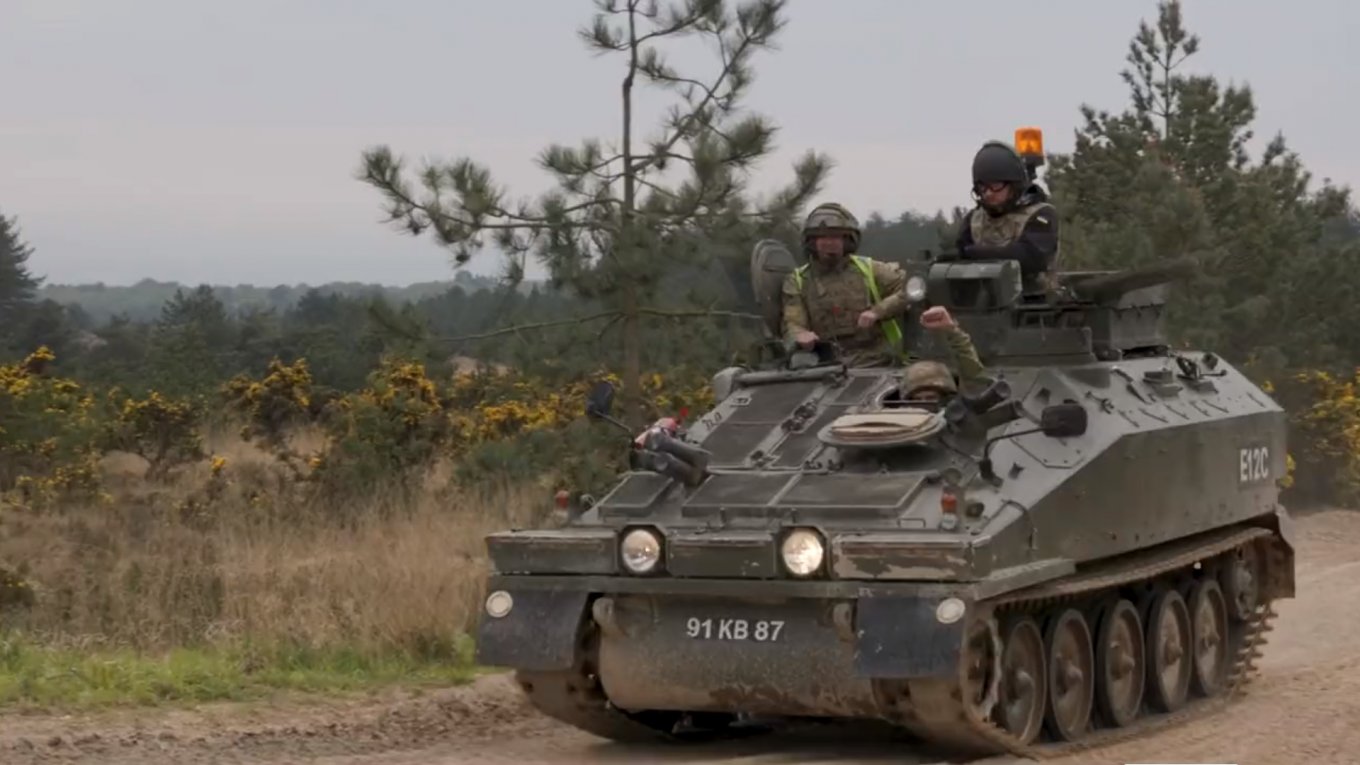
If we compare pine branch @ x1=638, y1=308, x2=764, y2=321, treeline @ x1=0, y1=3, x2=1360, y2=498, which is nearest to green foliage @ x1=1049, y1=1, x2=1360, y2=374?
treeline @ x1=0, y1=3, x2=1360, y2=498

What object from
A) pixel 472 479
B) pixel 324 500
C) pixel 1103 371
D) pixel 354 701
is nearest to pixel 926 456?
pixel 1103 371

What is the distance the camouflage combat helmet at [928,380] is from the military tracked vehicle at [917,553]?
95mm

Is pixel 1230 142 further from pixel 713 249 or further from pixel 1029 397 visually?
pixel 1029 397

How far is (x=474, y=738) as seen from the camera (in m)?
10.3

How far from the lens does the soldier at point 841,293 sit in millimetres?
11531

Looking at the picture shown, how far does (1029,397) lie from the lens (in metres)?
10.7

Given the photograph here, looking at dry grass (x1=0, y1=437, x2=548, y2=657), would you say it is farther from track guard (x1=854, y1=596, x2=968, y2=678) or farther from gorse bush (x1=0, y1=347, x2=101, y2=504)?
track guard (x1=854, y1=596, x2=968, y2=678)

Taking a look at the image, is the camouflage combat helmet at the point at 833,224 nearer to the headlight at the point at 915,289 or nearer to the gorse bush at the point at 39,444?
the headlight at the point at 915,289

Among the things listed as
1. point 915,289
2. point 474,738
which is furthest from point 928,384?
point 474,738

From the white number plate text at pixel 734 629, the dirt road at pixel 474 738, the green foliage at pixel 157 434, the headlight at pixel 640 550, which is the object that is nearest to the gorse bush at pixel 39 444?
the green foliage at pixel 157 434

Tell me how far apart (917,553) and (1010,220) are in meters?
3.40

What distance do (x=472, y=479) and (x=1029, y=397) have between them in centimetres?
694

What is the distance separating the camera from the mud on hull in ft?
29.4

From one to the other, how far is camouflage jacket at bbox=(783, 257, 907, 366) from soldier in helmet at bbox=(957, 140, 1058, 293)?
49cm
